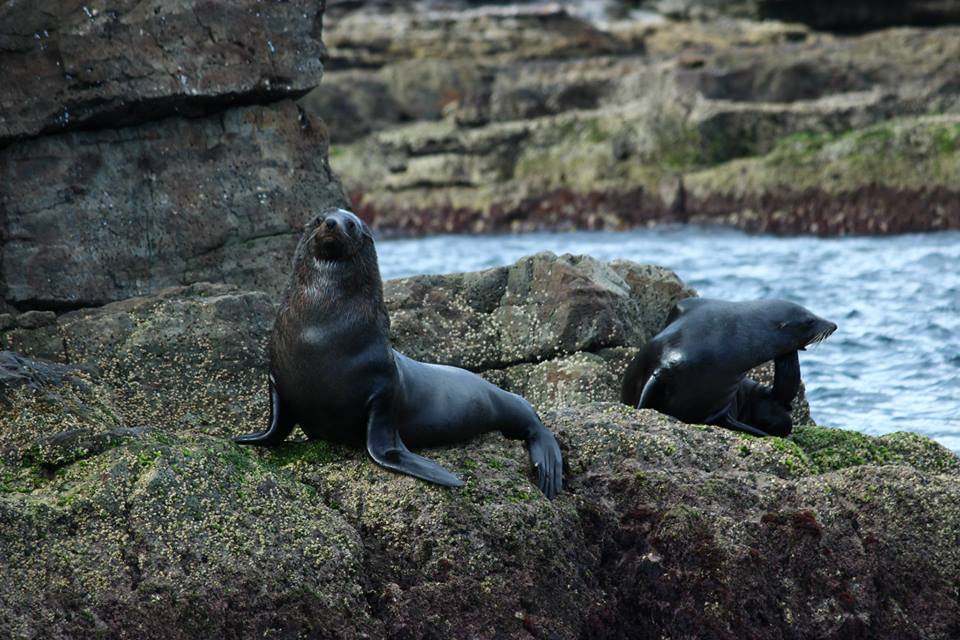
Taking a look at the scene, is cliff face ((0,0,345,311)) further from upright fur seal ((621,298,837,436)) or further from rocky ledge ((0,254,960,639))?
upright fur seal ((621,298,837,436))

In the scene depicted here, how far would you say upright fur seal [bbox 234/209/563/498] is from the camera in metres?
6.02

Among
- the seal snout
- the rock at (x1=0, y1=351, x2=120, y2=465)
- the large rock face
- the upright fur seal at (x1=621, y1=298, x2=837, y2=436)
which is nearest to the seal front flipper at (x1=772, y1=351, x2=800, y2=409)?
the upright fur seal at (x1=621, y1=298, x2=837, y2=436)

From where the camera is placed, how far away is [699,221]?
25625 millimetres

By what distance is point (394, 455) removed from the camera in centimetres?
581

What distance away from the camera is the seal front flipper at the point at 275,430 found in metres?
6.07

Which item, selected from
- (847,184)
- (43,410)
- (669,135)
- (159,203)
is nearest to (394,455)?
(43,410)

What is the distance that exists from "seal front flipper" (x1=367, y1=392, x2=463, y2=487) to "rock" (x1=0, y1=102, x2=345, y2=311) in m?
3.03

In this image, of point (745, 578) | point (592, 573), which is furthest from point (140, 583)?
point (745, 578)

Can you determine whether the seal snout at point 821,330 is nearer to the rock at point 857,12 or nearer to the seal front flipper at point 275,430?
the seal front flipper at point 275,430

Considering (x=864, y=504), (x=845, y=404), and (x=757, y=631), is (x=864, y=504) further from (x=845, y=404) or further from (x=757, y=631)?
(x=845, y=404)

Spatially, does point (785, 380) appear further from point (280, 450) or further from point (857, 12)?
point (857, 12)

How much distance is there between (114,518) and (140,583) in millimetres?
304

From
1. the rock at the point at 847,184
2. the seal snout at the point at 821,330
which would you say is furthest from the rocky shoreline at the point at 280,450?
the rock at the point at 847,184

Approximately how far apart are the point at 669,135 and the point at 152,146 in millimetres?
19300
